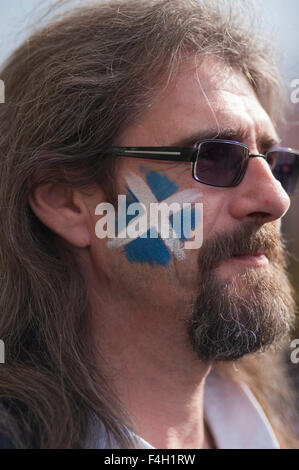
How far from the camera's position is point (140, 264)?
195cm

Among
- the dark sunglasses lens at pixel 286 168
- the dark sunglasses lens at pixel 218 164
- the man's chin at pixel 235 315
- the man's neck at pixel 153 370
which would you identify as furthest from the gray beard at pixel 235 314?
the dark sunglasses lens at pixel 286 168

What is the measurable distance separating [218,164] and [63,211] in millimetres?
697

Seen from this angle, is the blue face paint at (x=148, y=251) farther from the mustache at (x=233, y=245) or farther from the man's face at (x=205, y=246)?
the mustache at (x=233, y=245)

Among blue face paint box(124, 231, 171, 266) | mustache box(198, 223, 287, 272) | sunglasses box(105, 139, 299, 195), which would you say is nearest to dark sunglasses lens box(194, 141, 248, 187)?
sunglasses box(105, 139, 299, 195)

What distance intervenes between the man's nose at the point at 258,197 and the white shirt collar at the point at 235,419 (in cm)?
103

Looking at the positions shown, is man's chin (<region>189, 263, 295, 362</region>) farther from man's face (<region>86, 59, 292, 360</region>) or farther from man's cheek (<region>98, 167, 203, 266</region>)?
man's cheek (<region>98, 167, 203, 266</region>)

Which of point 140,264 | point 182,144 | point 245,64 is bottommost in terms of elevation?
point 140,264

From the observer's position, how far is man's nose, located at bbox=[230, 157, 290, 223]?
191 centimetres

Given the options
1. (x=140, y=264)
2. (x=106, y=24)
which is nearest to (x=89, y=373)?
(x=140, y=264)

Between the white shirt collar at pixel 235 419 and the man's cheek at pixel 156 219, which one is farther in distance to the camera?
the white shirt collar at pixel 235 419

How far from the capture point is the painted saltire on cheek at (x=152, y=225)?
1.91 meters

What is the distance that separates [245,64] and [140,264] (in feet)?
3.53

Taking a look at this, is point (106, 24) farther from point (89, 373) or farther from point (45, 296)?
point (89, 373)
